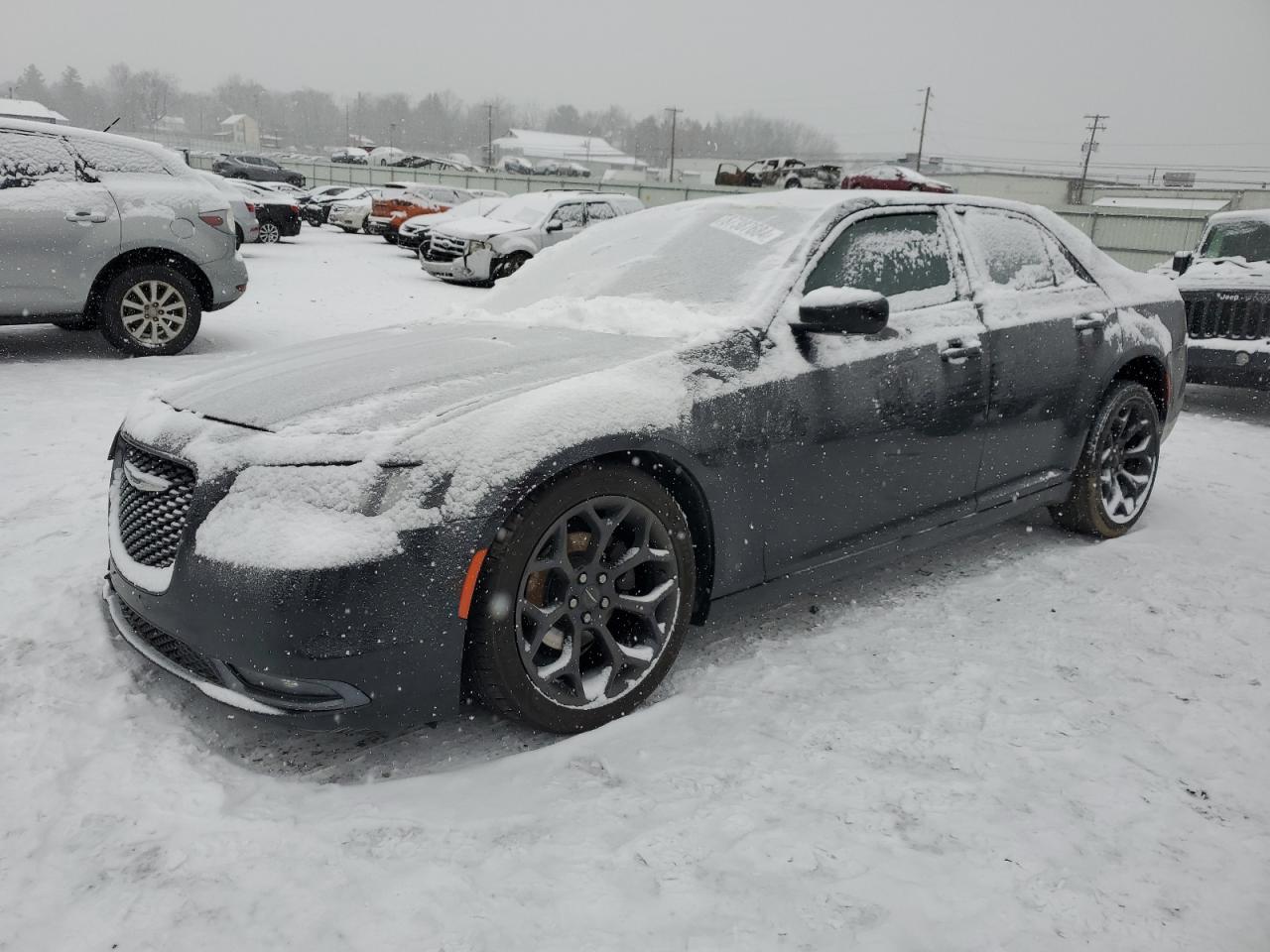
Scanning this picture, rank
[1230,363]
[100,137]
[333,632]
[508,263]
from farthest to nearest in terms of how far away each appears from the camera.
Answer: [508,263] < [1230,363] < [100,137] < [333,632]

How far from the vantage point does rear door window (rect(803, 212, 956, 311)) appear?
3.38m

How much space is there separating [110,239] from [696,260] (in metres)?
5.49

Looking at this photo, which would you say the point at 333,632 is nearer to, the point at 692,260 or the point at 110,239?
the point at 692,260

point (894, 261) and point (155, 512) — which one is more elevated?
point (894, 261)

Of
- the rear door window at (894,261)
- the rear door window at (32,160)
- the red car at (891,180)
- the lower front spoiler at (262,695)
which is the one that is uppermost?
the red car at (891,180)

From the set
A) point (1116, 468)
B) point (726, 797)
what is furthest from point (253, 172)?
point (726, 797)

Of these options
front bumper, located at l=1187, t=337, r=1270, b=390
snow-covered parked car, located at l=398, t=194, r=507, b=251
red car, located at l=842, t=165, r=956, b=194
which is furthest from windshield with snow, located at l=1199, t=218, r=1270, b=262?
red car, located at l=842, t=165, r=956, b=194

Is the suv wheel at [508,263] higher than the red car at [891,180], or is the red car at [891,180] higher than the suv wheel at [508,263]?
the red car at [891,180]

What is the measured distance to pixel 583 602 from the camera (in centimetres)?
265

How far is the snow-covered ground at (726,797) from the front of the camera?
2004 mm

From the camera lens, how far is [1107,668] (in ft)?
10.7

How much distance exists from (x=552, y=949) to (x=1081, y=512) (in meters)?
3.53

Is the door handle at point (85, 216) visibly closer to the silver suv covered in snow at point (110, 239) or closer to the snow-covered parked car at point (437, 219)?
the silver suv covered in snow at point (110, 239)

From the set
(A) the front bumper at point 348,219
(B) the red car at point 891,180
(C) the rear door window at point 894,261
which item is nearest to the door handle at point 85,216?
(C) the rear door window at point 894,261
